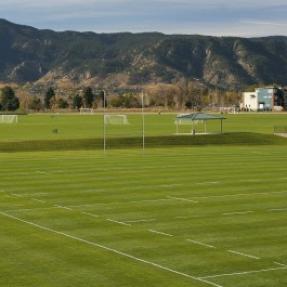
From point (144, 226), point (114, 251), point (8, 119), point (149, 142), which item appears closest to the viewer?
point (114, 251)

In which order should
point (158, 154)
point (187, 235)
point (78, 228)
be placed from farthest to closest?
point (158, 154) < point (78, 228) < point (187, 235)

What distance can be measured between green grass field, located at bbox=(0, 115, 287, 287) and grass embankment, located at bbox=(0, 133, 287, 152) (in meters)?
25.8

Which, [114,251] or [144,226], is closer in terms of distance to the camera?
[114,251]

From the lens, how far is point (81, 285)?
17859mm

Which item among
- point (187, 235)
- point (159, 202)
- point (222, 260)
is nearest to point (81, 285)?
point (222, 260)

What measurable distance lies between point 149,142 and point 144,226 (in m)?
52.4

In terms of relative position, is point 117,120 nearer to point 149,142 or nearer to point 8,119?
point 8,119

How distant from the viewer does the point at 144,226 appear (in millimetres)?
25719

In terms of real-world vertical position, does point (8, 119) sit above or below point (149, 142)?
above

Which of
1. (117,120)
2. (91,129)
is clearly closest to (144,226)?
(91,129)

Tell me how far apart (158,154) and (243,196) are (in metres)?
30.1

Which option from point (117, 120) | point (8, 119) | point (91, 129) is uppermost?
point (117, 120)

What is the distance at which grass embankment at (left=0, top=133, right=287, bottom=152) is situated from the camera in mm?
73438

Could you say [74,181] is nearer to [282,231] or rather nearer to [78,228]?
[78,228]
